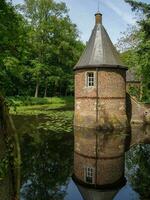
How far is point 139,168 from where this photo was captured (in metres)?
11.2

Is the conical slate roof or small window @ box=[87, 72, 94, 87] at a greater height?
the conical slate roof

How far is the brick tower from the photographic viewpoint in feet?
66.9

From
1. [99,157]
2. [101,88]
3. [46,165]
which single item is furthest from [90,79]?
[46,165]

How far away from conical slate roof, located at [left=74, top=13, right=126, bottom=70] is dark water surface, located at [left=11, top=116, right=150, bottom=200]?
6434mm

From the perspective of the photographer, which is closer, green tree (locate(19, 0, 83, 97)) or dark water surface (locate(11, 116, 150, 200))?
dark water surface (locate(11, 116, 150, 200))

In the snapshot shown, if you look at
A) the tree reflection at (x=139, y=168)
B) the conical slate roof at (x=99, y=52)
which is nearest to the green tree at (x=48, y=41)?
the conical slate roof at (x=99, y=52)

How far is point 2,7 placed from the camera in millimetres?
5621

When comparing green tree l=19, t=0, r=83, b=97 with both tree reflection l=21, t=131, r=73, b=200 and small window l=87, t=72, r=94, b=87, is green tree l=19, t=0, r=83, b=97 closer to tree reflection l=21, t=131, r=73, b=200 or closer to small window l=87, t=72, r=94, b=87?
small window l=87, t=72, r=94, b=87

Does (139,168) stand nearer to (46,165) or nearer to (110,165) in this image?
(110,165)

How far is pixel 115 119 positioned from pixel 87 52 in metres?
5.30

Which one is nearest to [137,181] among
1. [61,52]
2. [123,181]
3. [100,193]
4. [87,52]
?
[123,181]

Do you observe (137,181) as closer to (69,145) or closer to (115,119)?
(69,145)

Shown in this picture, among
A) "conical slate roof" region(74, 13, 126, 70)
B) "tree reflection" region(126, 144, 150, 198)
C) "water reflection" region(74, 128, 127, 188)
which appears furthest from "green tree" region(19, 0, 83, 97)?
"tree reflection" region(126, 144, 150, 198)

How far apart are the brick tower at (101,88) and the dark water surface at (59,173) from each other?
452 cm
